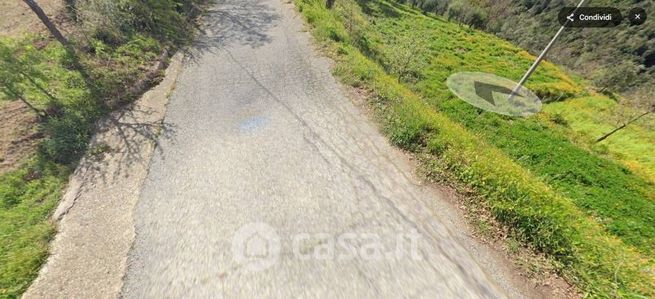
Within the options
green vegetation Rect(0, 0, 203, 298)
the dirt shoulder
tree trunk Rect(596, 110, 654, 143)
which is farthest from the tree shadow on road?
tree trunk Rect(596, 110, 654, 143)

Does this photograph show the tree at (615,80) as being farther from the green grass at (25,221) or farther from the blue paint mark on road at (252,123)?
the green grass at (25,221)

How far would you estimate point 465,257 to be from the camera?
3.78 metres

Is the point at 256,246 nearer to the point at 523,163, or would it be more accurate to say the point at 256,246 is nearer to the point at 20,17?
the point at 523,163

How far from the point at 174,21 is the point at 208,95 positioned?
21.4ft

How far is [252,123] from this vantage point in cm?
674

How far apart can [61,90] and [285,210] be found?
7364 mm

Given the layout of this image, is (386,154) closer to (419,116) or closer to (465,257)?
(419,116)

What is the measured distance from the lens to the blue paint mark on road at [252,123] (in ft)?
21.5

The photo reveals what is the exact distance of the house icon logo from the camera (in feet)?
12.6

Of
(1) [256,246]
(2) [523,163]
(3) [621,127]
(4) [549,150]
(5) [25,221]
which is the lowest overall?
(2) [523,163]

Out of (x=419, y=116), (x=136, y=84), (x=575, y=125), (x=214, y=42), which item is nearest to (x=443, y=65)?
(x=575, y=125)

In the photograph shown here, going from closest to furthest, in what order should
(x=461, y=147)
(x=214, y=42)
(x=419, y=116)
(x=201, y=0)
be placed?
(x=461, y=147), (x=419, y=116), (x=214, y=42), (x=201, y=0)

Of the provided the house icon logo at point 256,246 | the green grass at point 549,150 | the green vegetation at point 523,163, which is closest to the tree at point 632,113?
the green vegetation at point 523,163

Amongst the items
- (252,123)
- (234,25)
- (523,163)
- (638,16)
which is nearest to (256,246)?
(252,123)
